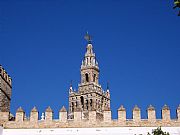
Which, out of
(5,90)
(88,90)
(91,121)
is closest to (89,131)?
(91,121)

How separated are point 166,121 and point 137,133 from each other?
1941 mm

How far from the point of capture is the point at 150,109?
67.9ft

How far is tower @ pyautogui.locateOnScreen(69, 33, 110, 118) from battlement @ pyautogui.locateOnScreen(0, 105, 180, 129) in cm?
4114

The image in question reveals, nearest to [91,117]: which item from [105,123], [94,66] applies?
[105,123]

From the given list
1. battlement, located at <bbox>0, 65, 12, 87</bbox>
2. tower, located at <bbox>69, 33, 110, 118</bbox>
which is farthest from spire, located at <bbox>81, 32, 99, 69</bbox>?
battlement, located at <bbox>0, 65, 12, 87</bbox>

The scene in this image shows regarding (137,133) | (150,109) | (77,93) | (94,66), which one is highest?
(94,66)

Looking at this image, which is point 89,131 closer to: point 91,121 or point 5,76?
point 91,121

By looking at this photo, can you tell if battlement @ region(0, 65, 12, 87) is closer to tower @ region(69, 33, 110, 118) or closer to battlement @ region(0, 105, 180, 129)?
battlement @ region(0, 105, 180, 129)

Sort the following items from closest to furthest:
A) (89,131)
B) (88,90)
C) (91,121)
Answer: (89,131)
(91,121)
(88,90)

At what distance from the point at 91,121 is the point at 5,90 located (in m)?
6.91

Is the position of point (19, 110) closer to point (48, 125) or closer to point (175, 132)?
point (48, 125)

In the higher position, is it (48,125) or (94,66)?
(94,66)

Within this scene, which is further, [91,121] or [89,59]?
[89,59]

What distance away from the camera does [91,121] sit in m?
20.9
